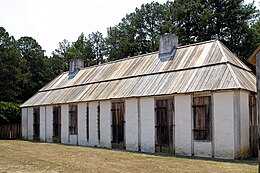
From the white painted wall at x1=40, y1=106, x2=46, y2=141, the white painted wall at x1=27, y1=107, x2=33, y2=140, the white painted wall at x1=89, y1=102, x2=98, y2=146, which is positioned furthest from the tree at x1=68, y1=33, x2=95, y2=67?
the white painted wall at x1=89, y1=102, x2=98, y2=146

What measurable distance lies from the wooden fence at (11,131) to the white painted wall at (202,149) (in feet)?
67.6

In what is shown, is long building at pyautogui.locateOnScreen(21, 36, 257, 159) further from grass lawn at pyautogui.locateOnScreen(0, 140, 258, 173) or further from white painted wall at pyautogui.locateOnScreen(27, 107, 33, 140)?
white painted wall at pyautogui.locateOnScreen(27, 107, 33, 140)

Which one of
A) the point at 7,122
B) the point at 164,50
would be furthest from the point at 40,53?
the point at 164,50

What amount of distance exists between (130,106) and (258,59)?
478 inches

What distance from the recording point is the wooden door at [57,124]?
2634 centimetres

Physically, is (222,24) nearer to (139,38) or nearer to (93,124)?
(139,38)

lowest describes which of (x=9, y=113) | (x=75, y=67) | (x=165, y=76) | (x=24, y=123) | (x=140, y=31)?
(x=24, y=123)

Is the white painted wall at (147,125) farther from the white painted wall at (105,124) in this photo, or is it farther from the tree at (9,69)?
the tree at (9,69)

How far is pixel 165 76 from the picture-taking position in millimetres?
19891

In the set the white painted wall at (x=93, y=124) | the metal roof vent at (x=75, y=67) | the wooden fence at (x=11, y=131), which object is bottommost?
the wooden fence at (x=11, y=131)

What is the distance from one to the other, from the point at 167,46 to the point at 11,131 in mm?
17698

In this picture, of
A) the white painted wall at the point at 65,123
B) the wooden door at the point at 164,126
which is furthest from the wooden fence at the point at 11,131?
the wooden door at the point at 164,126

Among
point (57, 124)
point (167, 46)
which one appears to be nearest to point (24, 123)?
point (57, 124)

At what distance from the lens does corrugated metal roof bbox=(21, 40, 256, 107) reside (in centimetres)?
1697
